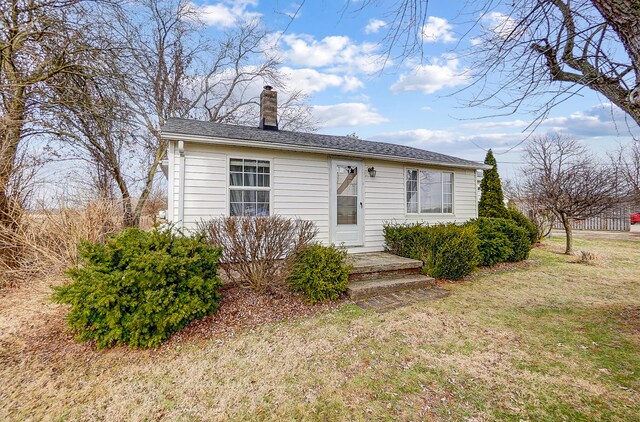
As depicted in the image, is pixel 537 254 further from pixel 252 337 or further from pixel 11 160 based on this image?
pixel 11 160

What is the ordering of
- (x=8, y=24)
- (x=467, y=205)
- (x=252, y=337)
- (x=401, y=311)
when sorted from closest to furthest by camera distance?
(x=252, y=337) → (x=401, y=311) → (x=8, y=24) → (x=467, y=205)

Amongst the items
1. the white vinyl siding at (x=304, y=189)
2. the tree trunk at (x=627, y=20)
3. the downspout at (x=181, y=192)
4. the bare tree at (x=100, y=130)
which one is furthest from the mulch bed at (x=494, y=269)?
the bare tree at (x=100, y=130)

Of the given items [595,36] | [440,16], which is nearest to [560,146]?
[595,36]

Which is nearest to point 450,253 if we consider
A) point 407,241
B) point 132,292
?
point 407,241

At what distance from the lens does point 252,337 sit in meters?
3.53

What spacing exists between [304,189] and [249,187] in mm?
1315

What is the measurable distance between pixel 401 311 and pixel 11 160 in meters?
8.01

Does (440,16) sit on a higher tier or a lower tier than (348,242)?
higher

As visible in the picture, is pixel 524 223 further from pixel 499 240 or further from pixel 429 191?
pixel 429 191

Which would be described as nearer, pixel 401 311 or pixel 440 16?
pixel 440 16

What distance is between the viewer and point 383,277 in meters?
5.59

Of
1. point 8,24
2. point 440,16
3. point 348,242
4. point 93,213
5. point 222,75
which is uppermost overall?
point 222,75

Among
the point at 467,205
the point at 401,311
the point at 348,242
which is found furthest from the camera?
the point at 467,205

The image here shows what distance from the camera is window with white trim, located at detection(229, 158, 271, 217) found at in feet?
19.3
